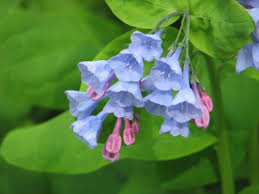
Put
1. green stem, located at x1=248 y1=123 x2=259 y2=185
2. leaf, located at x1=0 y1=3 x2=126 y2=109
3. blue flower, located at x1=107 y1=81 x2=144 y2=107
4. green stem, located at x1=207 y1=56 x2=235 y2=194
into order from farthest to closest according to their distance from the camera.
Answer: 1. leaf, located at x1=0 y1=3 x2=126 y2=109
2. green stem, located at x1=248 y1=123 x2=259 y2=185
3. green stem, located at x1=207 y1=56 x2=235 y2=194
4. blue flower, located at x1=107 y1=81 x2=144 y2=107

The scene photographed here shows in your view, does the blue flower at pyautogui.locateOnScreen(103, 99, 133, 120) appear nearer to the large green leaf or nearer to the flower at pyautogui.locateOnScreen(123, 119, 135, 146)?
the flower at pyautogui.locateOnScreen(123, 119, 135, 146)

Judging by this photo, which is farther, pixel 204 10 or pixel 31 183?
pixel 31 183

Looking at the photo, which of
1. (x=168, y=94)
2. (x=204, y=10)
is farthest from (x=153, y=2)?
(x=168, y=94)

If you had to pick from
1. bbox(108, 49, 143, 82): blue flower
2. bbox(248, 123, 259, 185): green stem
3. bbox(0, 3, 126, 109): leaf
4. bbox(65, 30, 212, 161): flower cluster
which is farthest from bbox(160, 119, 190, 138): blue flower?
bbox(0, 3, 126, 109): leaf

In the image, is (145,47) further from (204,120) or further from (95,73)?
(204,120)

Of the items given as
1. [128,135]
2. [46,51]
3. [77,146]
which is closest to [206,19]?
[128,135]

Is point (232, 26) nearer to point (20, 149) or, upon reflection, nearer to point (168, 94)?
point (168, 94)

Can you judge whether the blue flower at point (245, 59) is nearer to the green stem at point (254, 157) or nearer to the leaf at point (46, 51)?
the green stem at point (254, 157)
